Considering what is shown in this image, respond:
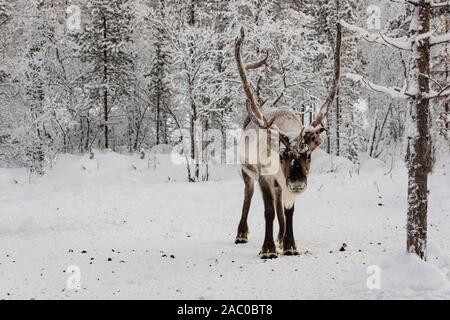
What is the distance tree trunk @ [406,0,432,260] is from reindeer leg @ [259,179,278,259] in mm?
2192

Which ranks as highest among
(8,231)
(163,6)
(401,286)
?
(163,6)

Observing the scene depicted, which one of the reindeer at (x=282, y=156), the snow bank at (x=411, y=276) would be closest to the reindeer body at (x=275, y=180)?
the reindeer at (x=282, y=156)

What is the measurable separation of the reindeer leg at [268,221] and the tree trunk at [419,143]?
2.19 meters

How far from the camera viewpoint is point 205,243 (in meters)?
8.92

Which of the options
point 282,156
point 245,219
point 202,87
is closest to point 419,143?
point 282,156

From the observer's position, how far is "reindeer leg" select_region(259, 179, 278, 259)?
7.47 metres

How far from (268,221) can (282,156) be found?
1137mm

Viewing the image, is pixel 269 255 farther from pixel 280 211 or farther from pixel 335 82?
pixel 335 82

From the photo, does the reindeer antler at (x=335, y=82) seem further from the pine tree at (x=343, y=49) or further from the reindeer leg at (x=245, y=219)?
the pine tree at (x=343, y=49)
